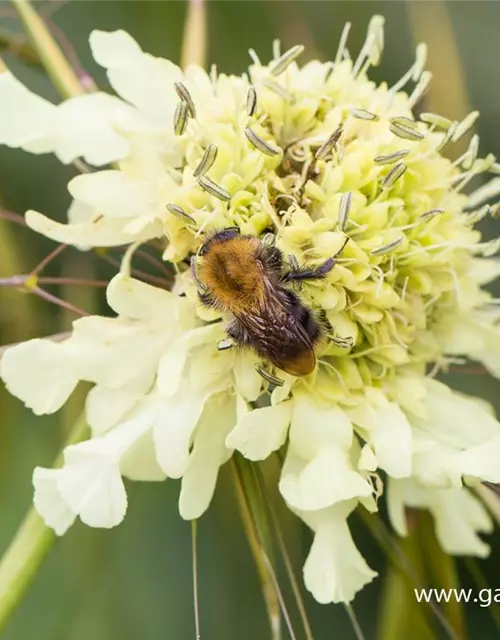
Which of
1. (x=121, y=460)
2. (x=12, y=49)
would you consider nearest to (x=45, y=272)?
(x=12, y=49)

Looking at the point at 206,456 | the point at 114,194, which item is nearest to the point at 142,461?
the point at 206,456

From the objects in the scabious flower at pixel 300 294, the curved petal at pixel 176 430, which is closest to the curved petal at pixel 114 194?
the scabious flower at pixel 300 294

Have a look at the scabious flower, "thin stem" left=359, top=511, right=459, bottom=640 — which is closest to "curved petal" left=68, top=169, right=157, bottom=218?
the scabious flower

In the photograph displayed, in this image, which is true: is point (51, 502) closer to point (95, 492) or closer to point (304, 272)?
point (95, 492)

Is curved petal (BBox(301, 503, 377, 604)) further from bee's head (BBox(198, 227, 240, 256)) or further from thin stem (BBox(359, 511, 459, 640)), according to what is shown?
bee's head (BBox(198, 227, 240, 256))

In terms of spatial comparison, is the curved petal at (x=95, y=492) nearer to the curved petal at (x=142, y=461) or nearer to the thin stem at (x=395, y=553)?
the curved petal at (x=142, y=461)

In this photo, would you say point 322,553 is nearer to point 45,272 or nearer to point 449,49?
point 45,272
